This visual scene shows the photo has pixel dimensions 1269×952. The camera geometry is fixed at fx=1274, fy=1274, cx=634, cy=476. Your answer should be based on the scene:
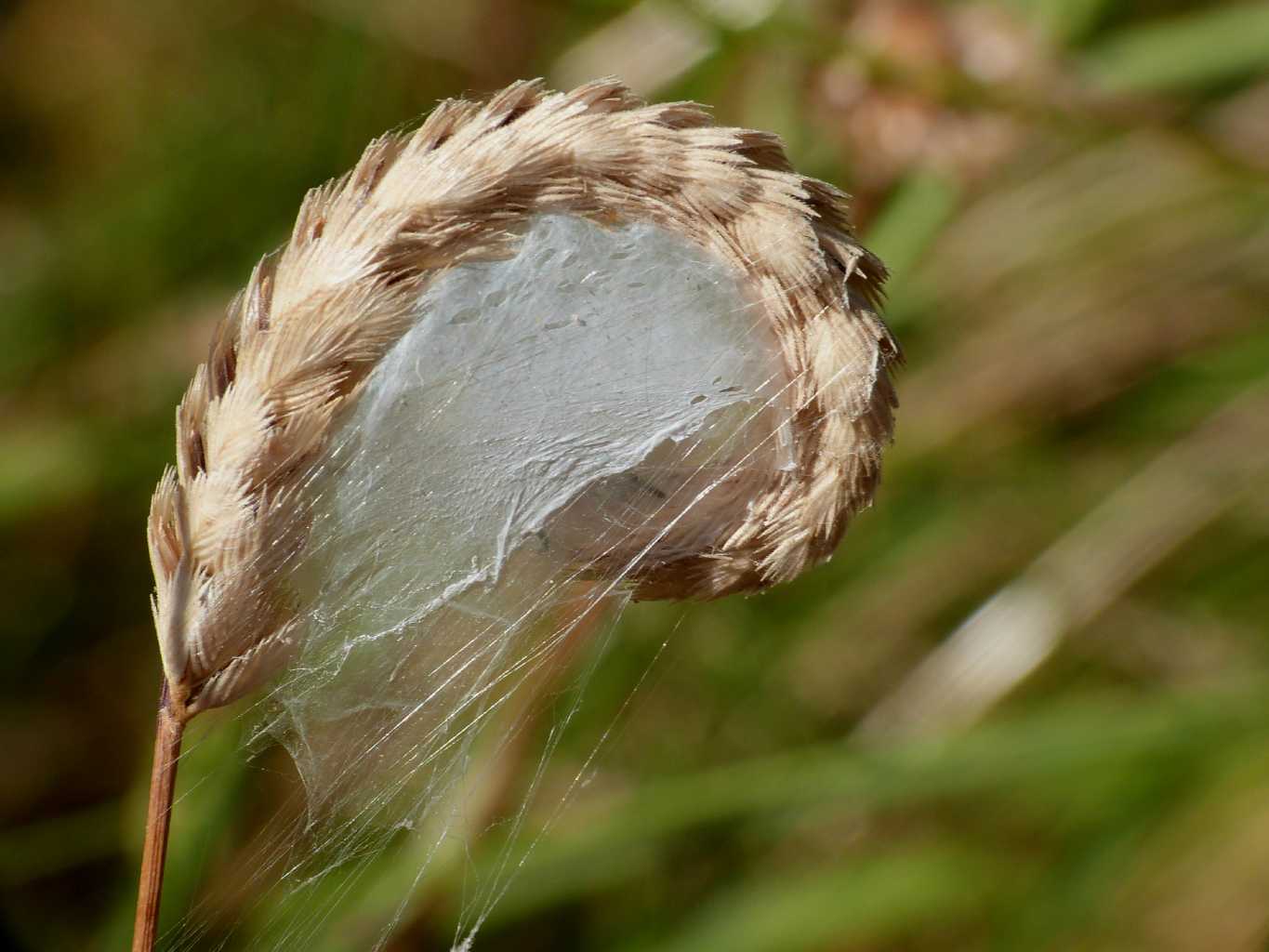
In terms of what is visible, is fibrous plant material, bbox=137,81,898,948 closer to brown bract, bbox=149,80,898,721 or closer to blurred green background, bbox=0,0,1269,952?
brown bract, bbox=149,80,898,721

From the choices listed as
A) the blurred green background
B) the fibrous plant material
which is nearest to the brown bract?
the fibrous plant material

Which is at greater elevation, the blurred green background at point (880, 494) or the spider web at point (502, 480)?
the spider web at point (502, 480)

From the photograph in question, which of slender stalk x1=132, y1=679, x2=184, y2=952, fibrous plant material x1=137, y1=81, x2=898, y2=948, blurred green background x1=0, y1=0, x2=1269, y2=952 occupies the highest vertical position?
fibrous plant material x1=137, y1=81, x2=898, y2=948

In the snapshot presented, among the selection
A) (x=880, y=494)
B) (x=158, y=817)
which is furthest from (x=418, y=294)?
(x=880, y=494)

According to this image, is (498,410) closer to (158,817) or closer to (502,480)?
(502,480)

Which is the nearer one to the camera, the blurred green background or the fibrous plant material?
the fibrous plant material

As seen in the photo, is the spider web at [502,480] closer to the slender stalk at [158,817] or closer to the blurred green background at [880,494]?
the slender stalk at [158,817]

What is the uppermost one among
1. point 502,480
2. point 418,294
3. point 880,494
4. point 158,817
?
point 418,294

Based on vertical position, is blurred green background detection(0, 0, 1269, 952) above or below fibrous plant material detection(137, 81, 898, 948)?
below

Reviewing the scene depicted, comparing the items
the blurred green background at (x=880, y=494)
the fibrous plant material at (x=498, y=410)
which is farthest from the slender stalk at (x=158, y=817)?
the blurred green background at (x=880, y=494)
